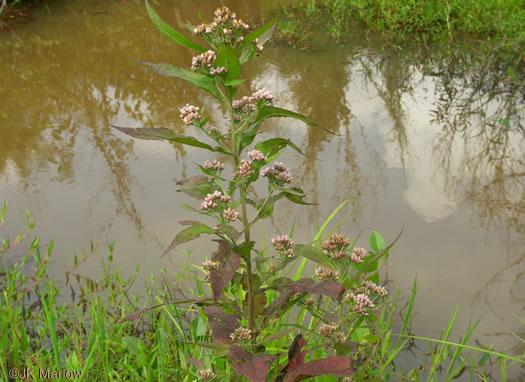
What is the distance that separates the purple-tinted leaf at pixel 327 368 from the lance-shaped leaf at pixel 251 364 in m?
0.09

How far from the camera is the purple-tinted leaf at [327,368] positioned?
1184 mm

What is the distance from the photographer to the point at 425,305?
2.02m

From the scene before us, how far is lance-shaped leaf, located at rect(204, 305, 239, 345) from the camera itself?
4.26 feet

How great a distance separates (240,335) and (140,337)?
0.85m

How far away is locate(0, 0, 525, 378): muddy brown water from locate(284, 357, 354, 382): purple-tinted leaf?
85cm

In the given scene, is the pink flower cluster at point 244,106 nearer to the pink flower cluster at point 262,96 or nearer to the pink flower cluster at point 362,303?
the pink flower cluster at point 262,96

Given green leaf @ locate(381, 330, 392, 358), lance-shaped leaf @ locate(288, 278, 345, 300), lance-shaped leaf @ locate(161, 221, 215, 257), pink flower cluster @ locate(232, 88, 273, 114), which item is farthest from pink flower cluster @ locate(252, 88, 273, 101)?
green leaf @ locate(381, 330, 392, 358)

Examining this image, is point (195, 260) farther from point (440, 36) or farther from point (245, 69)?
point (440, 36)

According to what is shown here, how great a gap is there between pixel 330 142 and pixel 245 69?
186 centimetres

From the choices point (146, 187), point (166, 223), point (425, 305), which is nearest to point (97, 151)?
point (146, 187)

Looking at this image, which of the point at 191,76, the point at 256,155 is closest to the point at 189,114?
the point at 191,76

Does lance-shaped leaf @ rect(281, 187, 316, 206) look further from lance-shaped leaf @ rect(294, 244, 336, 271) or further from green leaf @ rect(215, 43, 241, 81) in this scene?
green leaf @ rect(215, 43, 241, 81)

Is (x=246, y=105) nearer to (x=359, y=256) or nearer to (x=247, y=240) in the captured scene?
(x=247, y=240)

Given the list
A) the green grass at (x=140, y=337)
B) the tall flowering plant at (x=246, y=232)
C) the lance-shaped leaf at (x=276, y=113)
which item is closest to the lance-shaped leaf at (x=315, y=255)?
the tall flowering plant at (x=246, y=232)
